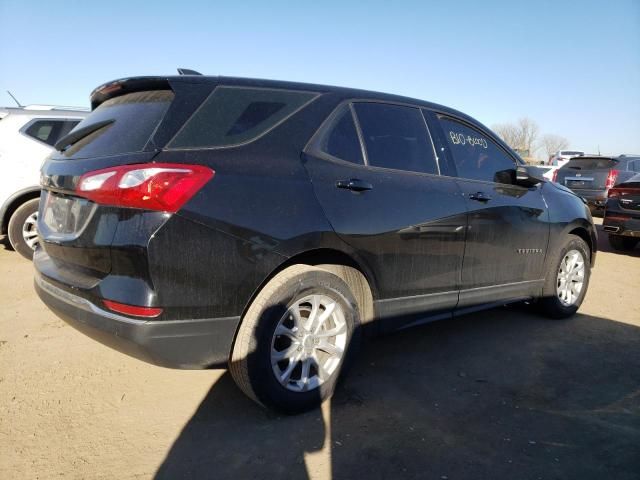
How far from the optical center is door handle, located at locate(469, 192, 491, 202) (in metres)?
3.44

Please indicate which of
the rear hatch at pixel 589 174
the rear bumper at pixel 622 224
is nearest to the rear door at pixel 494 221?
the rear bumper at pixel 622 224

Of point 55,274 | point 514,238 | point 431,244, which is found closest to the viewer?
point 55,274

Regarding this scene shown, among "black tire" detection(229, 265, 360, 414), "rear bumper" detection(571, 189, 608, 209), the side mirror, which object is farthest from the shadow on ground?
"rear bumper" detection(571, 189, 608, 209)

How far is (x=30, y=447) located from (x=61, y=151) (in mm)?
1610

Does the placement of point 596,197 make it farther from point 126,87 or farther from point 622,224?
point 126,87

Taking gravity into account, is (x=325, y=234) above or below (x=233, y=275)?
above

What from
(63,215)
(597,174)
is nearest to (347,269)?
(63,215)

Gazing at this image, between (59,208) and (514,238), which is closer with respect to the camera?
(59,208)

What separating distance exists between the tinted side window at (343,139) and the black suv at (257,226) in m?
0.01

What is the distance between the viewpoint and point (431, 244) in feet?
10.2

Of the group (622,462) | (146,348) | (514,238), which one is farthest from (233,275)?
(514,238)

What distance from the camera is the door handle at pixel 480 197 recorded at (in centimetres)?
344

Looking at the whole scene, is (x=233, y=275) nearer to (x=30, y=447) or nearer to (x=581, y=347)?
(x=30, y=447)

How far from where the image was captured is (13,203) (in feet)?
18.5
